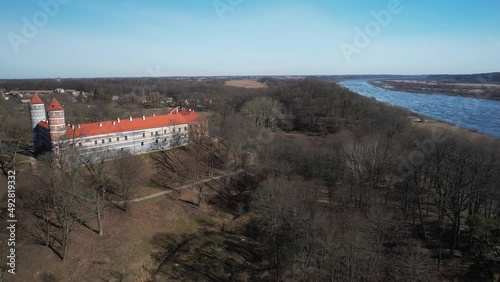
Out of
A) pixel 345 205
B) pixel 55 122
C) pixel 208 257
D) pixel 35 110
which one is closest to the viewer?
pixel 208 257

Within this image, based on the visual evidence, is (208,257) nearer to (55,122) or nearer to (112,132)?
(112,132)

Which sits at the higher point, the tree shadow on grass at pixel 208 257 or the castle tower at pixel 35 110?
the castle tower at pixel 35 110

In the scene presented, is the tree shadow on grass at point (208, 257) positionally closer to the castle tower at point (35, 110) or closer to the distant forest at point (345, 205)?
the distant forest at point (345, 205)

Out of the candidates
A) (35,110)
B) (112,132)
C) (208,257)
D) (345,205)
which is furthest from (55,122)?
(345,205)

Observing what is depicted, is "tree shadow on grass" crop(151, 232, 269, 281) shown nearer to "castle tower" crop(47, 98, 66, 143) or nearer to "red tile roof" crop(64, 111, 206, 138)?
"castle tower" crop(47, 98, 66, 143)

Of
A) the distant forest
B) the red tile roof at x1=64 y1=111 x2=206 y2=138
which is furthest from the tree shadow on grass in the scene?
the red tile roof at x1=64 y1=111 x2=206 y2=138

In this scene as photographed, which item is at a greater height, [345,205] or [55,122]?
[55,122]

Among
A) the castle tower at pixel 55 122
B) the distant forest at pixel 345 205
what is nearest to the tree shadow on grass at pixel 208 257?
the distant forest at pixel 345 205
